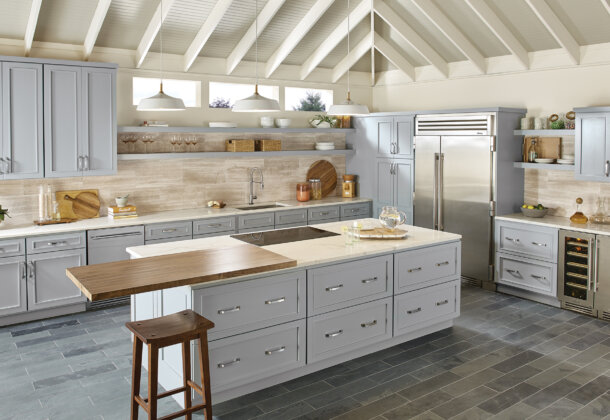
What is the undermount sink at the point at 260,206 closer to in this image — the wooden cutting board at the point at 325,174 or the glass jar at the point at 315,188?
the glass jar at the point at 315,188

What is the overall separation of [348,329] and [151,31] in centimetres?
434

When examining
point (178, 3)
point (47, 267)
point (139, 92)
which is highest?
point (178, 3)

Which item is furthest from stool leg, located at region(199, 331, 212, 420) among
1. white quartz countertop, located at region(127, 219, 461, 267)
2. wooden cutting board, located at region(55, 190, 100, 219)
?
wooden cutting board, located at region(55, 190, 100, 219)

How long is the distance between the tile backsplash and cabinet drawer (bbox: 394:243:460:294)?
372cm

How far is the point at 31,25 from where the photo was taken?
6141 millimetres

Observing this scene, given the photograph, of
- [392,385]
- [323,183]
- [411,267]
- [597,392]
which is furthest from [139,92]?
[597,392]

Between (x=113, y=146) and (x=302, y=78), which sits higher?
(x=302, y=78)

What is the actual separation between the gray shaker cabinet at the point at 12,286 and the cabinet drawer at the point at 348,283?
11.1 ft

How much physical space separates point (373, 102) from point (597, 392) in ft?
20.7

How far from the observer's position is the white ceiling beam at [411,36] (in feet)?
25.4

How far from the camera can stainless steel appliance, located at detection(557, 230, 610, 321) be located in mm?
6328

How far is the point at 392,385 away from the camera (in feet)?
15.5

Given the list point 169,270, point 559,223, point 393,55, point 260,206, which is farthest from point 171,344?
point 393,55

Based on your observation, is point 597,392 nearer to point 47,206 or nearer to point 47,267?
point 47,267
